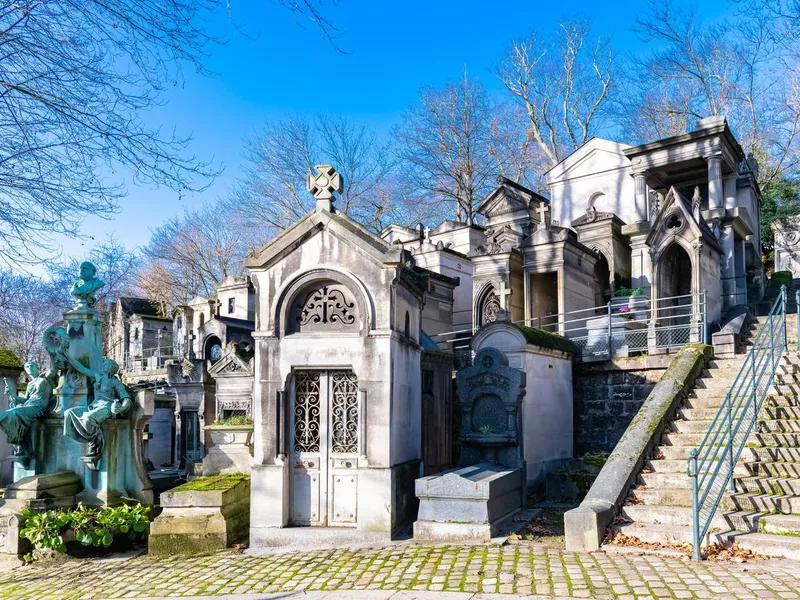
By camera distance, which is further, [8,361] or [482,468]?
[8,361]

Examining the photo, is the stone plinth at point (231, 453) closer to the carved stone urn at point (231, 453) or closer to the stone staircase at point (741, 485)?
the carved stone urn at point (231, 453)

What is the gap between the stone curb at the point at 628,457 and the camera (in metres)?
6.94

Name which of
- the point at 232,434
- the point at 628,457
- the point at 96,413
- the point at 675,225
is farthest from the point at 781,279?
the point at 96,413

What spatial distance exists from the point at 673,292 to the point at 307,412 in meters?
10.3

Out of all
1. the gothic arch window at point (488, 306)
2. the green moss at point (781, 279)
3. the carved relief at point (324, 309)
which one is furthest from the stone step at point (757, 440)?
the green moss at point (781, 279)

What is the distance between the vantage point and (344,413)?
28.1ft

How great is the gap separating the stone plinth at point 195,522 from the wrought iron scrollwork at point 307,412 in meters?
1.09

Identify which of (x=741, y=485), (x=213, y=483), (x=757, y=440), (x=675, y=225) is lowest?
(x=213, y=483)

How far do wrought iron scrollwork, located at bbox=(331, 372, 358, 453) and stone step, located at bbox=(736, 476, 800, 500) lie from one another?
14.5 feet

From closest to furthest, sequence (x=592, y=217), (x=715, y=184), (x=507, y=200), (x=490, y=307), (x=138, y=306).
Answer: (x=715, y=184)
(x=490, y=307)
(x=592, y=217)
(x=507, y=200)
(x=138, y=306)

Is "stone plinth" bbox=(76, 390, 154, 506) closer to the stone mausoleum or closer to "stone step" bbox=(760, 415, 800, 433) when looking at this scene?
the stone mausoleum

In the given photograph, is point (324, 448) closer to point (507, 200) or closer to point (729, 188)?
point (729, 188)

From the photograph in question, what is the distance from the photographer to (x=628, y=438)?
8453 mm

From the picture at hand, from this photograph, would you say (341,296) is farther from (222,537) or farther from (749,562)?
(749,562)
